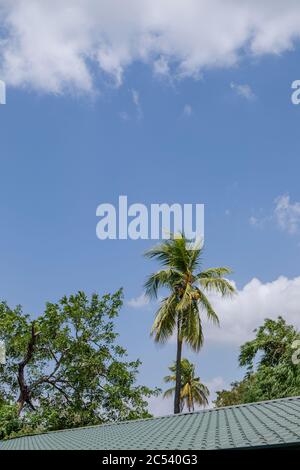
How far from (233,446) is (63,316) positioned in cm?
2229

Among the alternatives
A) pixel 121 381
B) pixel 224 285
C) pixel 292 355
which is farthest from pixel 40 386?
pixel 292 355

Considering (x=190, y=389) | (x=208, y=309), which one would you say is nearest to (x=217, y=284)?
(x=208, y=309)

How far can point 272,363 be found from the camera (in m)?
27.1

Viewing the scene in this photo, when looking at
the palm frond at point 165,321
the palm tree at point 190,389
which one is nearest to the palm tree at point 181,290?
the palm frond at point 165,321

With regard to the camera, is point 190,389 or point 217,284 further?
point 190,389

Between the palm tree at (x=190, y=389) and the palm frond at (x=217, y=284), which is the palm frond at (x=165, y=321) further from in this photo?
the palm tree at (x=190, y=389)

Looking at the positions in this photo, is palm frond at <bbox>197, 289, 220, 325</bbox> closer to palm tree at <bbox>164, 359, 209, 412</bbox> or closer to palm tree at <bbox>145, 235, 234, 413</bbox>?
palm tree at <bbox>145, 235, 234, 413</bbox>

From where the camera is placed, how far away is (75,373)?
26156mm

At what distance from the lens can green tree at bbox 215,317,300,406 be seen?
76.8 ft

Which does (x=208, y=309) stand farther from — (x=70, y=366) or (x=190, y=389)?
(x=190, y=389)

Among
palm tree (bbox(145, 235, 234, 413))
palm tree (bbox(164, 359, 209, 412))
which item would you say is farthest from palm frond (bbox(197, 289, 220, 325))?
palm tree (bbox(164, 359, 209, 412))

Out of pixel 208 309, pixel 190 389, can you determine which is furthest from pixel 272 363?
pixel 190 389

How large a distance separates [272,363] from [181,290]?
584 cm

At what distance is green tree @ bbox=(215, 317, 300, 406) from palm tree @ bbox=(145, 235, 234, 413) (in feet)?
10.2
